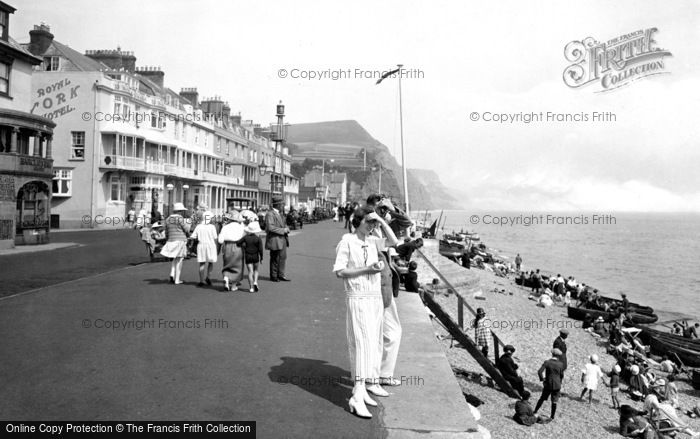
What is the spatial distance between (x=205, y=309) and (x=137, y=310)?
1.17 m

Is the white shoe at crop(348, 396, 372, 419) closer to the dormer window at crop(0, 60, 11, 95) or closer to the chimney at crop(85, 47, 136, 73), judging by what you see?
the dormer window at crop(0, 60, 11, 95)

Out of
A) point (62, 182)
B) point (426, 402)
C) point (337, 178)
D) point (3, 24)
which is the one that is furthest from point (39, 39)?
point (337, 178)

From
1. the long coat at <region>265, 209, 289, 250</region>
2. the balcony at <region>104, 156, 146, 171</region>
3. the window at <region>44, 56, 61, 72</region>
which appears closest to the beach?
the long coat at <region>265, 209, 289, 250</region>

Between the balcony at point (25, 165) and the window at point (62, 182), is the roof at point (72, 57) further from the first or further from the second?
the balcony at point (25, 165)

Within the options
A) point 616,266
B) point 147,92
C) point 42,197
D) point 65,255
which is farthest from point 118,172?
point 616,266

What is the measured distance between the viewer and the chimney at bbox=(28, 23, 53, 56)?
35625mm

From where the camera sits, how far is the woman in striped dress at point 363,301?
4773 mm

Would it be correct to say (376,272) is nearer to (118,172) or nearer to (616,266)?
(118,172)

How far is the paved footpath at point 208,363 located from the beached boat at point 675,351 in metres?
14.7

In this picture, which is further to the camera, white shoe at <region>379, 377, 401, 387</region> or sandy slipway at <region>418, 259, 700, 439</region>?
sandy slipway at <region>418, 259, 700, 439</region>

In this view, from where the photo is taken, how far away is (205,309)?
352 inches

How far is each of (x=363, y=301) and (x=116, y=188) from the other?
37.0 m

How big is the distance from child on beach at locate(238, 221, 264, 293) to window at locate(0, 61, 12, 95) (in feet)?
59.5

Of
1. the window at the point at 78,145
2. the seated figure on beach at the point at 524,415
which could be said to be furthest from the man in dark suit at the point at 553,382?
the window at the point at 78,145
